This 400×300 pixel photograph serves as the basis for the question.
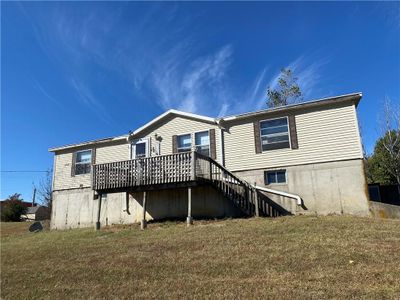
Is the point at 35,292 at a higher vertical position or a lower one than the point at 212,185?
lower

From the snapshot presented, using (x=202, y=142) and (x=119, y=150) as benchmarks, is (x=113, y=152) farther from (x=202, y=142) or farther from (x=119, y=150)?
(x=202, y=142)

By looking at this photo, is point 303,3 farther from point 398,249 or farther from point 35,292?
point 35,292

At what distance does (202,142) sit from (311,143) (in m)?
4.90

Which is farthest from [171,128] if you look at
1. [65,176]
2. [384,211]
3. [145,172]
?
[384,211]

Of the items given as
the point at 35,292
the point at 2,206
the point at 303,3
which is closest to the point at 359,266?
the point at 35,292

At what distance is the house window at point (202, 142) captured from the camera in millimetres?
16266

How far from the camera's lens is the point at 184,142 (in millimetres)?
16844

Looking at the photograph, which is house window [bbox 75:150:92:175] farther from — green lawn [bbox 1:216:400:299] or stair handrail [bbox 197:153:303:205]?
green lawn [bbox 1:216:400:299]

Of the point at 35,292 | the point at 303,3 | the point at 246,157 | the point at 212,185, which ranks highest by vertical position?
the point at 303,3

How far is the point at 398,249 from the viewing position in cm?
711

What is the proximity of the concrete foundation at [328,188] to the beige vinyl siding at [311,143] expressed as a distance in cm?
34

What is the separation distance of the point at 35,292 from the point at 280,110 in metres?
11.1

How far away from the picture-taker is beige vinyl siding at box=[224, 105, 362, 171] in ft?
44.0

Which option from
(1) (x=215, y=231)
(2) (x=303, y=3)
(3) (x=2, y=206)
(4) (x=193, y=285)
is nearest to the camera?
(4) (x=193, y=285)
